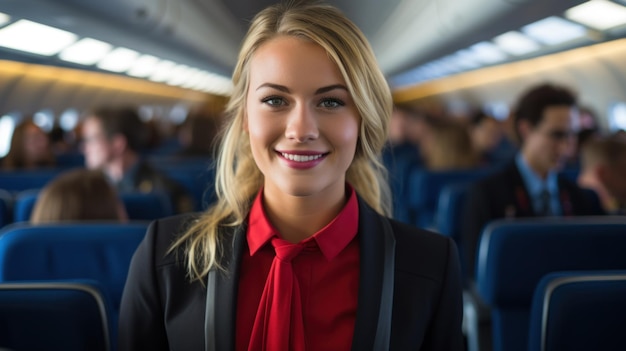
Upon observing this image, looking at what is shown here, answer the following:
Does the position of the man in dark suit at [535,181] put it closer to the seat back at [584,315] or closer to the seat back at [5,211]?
the seat back at [584,315]

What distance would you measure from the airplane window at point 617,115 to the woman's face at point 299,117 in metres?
8.01

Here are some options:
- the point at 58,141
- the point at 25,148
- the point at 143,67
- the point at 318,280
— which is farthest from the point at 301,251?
the point at 58,141

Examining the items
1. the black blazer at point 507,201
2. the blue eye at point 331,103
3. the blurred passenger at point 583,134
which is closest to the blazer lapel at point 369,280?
the blue eye at point 331,103

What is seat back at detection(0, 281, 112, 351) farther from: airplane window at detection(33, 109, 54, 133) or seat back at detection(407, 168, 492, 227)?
airplane window at detection(33, 109, 54, 133)

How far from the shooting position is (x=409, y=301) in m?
1.82

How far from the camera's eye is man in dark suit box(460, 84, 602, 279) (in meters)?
3.88

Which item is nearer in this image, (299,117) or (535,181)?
(299,117)

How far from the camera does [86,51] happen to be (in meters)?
7.27

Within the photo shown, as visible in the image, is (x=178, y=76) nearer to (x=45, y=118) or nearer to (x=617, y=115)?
(x=45, y=118)

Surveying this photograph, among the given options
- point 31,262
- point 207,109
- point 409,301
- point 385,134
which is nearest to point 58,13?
point 31,262

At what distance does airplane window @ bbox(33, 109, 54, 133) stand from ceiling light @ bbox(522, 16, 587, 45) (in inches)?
435

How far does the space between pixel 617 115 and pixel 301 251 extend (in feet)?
28.3

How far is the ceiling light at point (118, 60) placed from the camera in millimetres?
8130

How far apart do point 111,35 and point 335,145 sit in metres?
4.91
